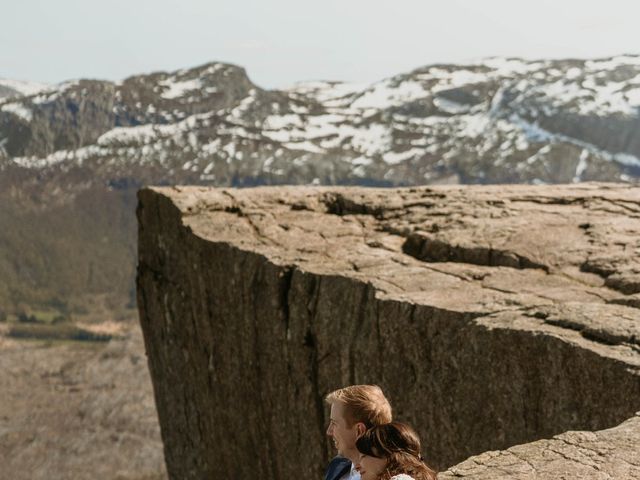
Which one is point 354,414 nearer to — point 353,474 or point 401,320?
point 353,474

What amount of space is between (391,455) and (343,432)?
2.32 feet

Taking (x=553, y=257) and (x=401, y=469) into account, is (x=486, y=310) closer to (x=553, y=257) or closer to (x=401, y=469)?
(x=553, y=257)

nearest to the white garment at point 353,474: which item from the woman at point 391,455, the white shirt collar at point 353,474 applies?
the white shirt collar at point 353,474

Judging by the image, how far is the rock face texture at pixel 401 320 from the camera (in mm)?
12266

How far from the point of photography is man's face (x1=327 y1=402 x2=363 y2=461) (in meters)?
6.62

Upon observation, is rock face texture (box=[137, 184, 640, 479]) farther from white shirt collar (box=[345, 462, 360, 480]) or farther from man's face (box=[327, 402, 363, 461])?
man's face (box=[327, 402, 363, 461])

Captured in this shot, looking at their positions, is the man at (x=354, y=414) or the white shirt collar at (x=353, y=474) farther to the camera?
the white shirt collar at (x=353, y=474)

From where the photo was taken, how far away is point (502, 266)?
16.9 meters

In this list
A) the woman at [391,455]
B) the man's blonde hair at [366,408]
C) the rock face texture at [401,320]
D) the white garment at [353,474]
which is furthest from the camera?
the rock face texture at [401,320]

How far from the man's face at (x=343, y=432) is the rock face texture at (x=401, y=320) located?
1.74 m

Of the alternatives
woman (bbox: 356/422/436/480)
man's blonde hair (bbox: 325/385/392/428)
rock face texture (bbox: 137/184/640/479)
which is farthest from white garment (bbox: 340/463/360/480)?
rock face texture (bbox: 137/184/640/479)

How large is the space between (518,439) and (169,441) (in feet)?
49.6

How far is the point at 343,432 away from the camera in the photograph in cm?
668

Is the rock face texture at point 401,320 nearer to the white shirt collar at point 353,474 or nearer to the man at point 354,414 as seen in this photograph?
the white shirt collar at point 353,474
